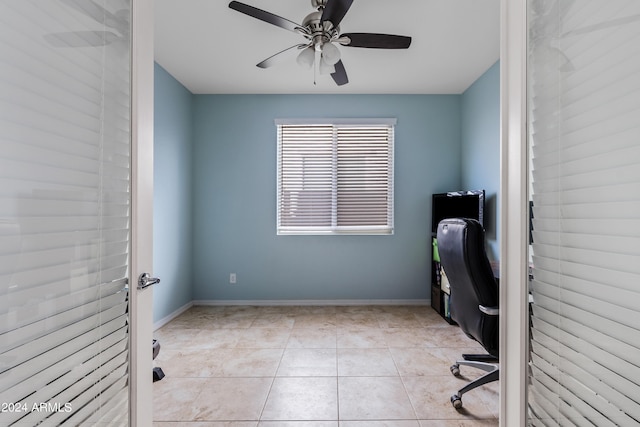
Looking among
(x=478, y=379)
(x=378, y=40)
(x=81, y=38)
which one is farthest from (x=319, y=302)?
(x=81, y=38)

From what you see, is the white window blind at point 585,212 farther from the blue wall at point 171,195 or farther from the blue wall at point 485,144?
the blue wall at point 171,195

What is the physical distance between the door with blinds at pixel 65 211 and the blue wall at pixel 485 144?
10.3 ft

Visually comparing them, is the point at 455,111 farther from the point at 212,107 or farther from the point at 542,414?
the point at 542,414

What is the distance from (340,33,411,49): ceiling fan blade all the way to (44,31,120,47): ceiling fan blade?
1540 millimetres

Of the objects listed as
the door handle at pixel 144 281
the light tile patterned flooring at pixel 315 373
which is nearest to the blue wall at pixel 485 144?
the light tile patterned flooring at pixel 315 373

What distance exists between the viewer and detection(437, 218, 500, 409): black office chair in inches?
69.9

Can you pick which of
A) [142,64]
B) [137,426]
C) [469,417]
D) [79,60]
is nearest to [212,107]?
[142,64]

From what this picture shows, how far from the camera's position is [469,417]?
180 cm

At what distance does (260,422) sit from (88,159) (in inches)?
64.0

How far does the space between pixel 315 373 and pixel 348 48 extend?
2732 mm

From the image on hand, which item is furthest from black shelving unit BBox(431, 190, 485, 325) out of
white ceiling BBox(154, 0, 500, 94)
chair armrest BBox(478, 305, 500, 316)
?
chair armrest BBox(478, 305, 500, 316)

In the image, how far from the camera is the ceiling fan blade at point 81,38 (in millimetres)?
797

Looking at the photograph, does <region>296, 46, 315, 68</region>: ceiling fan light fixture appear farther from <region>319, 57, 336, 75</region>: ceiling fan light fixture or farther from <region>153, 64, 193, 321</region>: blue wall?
<region>153, 64, 193, 321</region>: blue wall

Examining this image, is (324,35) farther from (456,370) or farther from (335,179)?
(456,370)
